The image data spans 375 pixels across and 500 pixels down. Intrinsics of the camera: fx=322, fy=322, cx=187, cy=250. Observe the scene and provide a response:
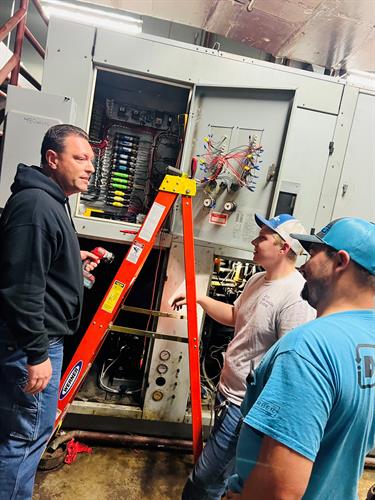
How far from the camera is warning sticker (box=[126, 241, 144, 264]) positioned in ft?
5.38

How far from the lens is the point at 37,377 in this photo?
1069 mm

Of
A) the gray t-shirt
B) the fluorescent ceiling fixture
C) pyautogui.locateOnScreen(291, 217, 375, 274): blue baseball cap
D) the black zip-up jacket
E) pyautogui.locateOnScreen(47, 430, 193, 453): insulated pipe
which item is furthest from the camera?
the fluorescent ceiling fixture

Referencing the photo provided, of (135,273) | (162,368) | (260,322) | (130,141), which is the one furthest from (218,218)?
(162,368)

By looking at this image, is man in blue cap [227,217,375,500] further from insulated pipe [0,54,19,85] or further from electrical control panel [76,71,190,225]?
insulated pipe [0,54,19,85]

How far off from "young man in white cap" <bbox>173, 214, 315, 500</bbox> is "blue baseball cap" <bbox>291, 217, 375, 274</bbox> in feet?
1.91

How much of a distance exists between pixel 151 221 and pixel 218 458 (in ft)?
3.67

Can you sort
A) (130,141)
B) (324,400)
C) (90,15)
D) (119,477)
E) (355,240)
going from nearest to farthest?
(324,400) → (355,240) → (119,477) → (130,141) → (90,15)

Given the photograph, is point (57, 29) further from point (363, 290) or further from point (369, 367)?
point (369, 367)

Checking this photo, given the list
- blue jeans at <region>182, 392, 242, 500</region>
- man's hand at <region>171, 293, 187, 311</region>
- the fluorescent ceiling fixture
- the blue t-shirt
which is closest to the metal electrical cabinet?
man's hand at <region>171, 293, 187, 311</region>

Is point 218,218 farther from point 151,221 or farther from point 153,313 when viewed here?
point 153,313

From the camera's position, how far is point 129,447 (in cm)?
206

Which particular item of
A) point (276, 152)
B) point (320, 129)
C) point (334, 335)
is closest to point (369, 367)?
point (334, 335)

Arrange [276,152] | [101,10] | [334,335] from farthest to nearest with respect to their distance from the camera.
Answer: [101,10] → [276,152] → [334,335]

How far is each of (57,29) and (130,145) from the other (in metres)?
0.72
